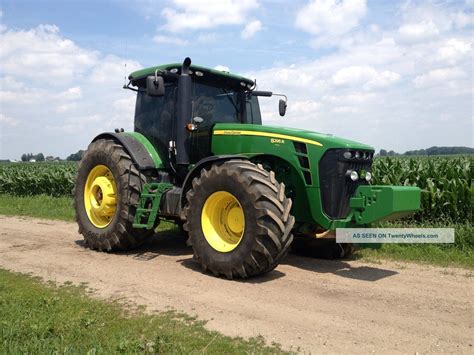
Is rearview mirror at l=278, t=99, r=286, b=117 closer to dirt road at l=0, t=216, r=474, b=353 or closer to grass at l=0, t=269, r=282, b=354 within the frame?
dirt road at l=0, t=216, r=474, b=353

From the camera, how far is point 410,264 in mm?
6578

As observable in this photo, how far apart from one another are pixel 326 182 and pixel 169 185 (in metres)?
2.46

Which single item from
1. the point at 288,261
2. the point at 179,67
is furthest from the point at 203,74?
the point at 288,261

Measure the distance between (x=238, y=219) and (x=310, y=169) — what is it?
3.59ft

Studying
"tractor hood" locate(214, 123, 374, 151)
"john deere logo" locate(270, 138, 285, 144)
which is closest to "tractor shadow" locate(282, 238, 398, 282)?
"tractor hood" locate(214, 123, 374, 151)

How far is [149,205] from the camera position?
7.01 meters

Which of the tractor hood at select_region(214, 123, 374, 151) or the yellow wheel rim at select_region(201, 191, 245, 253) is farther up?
the tractor hood at select_region(214, 123, 374, 151)

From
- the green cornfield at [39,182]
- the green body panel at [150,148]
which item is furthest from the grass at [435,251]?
the green cornfield at [39,182]

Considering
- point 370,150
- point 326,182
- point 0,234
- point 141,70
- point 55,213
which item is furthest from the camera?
point 55,213

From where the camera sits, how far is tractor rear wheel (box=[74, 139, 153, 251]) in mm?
6977

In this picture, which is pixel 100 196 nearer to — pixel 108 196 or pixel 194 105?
pixel 108 196

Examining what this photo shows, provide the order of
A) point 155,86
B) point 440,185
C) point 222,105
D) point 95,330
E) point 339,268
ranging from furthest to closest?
point 440,185 < point 222,105 < point 155,86 < point 339,268 < point 95,330

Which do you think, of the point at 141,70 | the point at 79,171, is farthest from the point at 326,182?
the point at 79,171

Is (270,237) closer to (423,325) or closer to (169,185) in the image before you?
(423,325)
